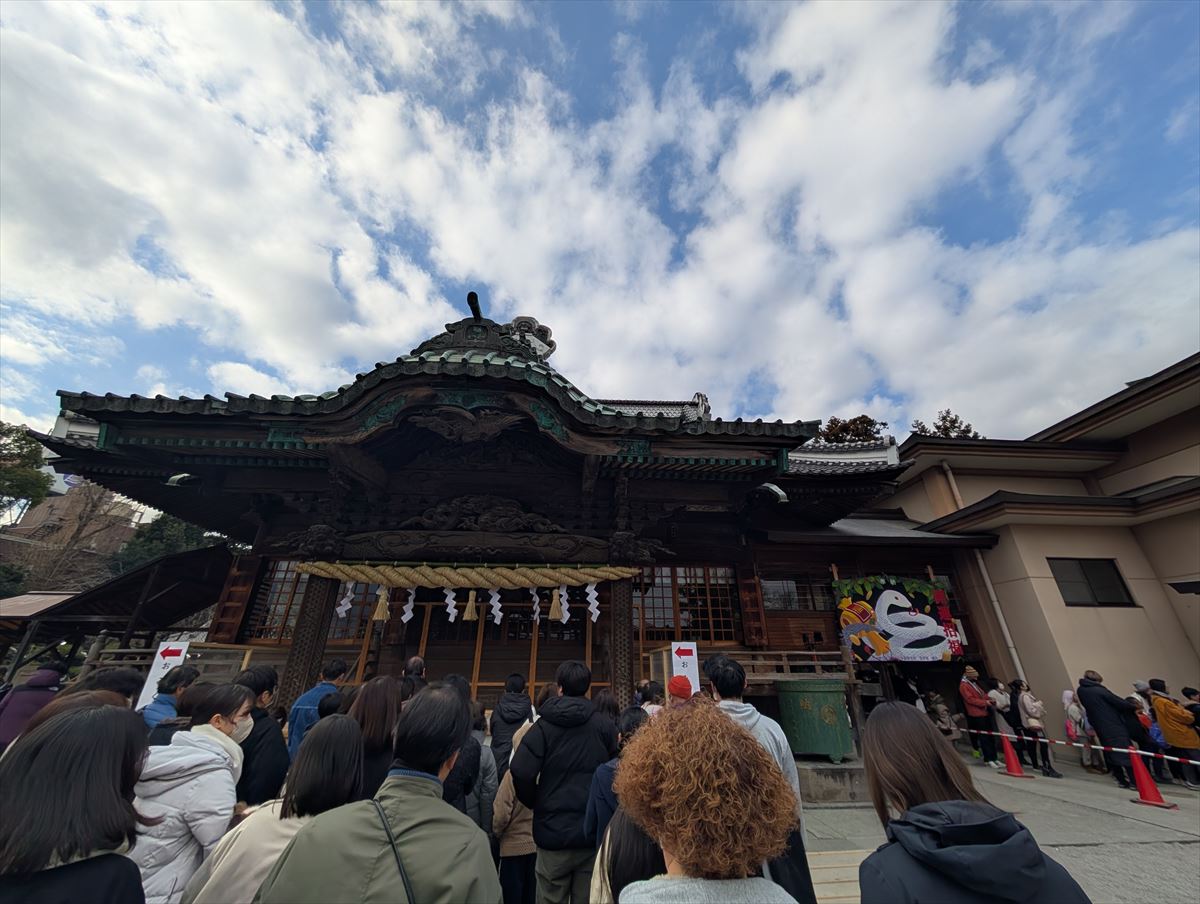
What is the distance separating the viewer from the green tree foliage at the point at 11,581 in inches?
813

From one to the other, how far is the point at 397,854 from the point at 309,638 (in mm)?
7609

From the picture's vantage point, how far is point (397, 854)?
1556 mm

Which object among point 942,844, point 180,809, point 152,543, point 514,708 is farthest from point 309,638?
point 152,543

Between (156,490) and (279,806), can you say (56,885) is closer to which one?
(279,806)

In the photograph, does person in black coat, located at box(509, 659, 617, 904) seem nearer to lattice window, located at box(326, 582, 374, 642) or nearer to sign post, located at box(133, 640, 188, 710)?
sign post, located at box(133, 640, 188, 710)

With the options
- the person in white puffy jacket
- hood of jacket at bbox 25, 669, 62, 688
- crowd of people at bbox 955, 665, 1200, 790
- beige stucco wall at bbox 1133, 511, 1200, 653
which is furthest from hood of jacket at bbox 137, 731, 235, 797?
beige stucco wall at bbox 1133, 511, 1200, 653

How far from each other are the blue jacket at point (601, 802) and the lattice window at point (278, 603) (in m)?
8.39

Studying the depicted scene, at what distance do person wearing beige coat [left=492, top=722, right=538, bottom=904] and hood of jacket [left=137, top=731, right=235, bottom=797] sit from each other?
1.70 meters

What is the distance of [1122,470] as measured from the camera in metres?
13.7

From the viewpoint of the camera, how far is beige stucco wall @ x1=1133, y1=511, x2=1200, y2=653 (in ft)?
34.5

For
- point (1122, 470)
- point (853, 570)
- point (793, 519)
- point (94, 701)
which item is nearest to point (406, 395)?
point (94, 701)

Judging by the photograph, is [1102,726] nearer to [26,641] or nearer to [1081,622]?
[1081,622]

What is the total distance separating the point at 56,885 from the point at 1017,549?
14884 mm

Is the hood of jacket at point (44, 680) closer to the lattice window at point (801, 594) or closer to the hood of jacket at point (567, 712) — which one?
the hood of jacket at point (567, 712)
